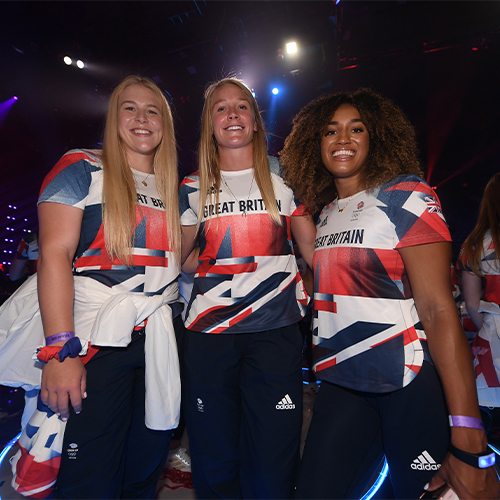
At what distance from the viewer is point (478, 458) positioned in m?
0.90

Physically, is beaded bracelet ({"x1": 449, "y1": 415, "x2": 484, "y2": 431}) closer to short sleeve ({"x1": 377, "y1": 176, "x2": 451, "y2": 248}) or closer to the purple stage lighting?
short sleeve ({"x1": 377, "y1": 176, "x2": 451, "y2": 248})

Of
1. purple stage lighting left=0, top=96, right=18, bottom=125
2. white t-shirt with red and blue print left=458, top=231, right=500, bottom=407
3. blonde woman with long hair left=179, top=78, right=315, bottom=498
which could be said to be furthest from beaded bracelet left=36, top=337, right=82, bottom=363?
purple stage lighting left=0, top=96, right=18, bottom=125

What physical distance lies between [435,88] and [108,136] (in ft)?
23.2

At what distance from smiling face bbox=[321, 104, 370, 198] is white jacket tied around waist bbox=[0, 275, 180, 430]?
3.33 ft

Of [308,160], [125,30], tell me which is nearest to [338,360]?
[308,160]

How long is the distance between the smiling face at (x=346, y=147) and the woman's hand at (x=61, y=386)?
4.47 feet

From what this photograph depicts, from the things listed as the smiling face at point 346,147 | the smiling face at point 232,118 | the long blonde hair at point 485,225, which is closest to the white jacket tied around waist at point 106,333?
the smiling face at point 232,118

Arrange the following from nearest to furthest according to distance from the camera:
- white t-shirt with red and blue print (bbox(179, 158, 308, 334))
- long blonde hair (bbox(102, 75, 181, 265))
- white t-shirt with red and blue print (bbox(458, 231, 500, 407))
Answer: long blonde hair (bbox(102, 75, 181, 265)) → white t-shirt with red and blue print (bbox(179, 158, 308, 334)) → white t-shirt with red and blue print (bbox(458, 231, 500, 407))

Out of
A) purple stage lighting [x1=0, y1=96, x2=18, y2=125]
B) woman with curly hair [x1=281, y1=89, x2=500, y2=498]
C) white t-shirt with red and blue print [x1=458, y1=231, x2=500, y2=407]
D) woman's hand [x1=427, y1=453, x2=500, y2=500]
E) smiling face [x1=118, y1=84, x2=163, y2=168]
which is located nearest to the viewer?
woman's hand [x1=427, y1=453, x2=500, y2=500]

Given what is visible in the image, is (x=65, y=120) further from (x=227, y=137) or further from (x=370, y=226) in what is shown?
(x=370, y=226)

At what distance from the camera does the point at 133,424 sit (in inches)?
Answer: 55.4

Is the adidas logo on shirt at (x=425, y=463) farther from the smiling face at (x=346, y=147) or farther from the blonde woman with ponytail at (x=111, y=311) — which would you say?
the smiling face at (x=346, y=147)

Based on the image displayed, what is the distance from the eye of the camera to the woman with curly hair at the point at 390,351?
3.30ft

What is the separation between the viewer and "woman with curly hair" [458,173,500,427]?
1940 millimetres
